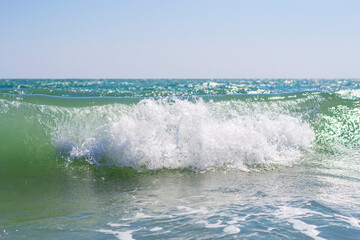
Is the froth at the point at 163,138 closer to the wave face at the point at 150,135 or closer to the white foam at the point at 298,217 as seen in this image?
the wave face at the point at 150,135

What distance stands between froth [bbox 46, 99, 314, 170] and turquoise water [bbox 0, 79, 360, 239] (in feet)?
0.07

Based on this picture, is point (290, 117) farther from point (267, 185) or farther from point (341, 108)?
point (267, 185)

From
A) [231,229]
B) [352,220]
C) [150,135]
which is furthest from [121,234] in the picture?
[150,135]

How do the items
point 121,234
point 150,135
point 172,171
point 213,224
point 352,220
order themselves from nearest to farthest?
point 121,234 → point 213,224 → point 352,220 → point 172,171 → point 150,135

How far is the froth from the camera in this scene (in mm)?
5965

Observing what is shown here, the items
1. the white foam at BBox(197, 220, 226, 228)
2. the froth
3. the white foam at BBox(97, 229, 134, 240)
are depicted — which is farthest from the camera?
the froth

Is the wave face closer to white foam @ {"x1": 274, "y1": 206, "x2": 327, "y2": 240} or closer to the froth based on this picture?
the froth

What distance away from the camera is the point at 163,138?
6125mm

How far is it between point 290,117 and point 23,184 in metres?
6.36

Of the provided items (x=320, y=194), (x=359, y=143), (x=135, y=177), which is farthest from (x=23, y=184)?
(x=359, y=143)

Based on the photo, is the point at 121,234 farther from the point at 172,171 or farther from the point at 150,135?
the point at 150,135

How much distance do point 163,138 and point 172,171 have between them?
70 cm

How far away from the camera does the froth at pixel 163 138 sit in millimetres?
5965

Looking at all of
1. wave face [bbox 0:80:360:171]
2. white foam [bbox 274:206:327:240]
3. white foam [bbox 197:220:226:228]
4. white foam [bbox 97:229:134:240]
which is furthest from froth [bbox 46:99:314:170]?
white foam [bbox 97:229:134:240]
